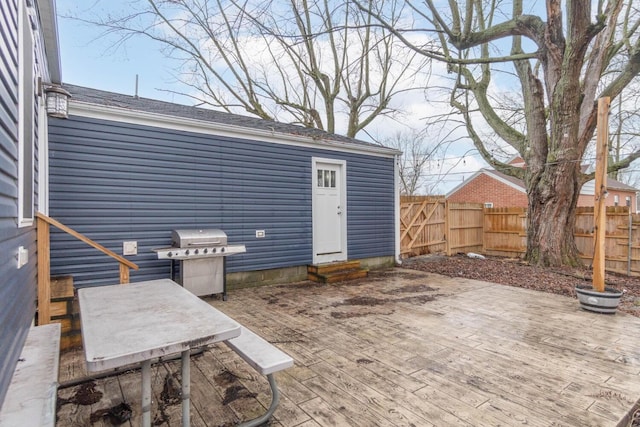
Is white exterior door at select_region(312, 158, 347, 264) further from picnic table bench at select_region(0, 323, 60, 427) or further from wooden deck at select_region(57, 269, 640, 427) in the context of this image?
picnic table bench at select_region(0, 323, 60, 427)

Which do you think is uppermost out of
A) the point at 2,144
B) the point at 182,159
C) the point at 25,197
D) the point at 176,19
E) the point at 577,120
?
the point at 176,19

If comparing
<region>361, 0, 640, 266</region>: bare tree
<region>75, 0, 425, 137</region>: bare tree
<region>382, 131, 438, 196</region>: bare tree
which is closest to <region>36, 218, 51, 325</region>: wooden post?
<region>361, 0, 640, 266</region>: bare tree

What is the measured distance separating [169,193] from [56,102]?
5.44 feet

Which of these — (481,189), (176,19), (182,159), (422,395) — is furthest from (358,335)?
(481,189)

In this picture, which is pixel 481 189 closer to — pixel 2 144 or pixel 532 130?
pixel 532 130

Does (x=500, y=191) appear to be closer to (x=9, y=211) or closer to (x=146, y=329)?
(x=146, y=329)

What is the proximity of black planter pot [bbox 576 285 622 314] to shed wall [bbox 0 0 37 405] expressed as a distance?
5569mm

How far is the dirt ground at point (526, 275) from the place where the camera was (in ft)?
17.6

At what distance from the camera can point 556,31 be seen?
21.9 feet

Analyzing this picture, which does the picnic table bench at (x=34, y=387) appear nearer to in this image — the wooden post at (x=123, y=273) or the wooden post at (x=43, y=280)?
the wooden post at (x=43, y=280)

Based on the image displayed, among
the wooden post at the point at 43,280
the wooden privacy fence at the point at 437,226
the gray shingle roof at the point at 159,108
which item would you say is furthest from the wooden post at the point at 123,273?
the wooden privacy fence at the point at 437,226

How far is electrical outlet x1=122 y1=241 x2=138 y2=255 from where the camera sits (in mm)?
4473

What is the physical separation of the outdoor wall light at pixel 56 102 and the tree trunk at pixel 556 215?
877 centimetres

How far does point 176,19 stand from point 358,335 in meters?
12.0
